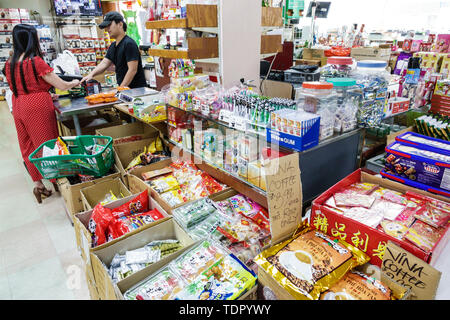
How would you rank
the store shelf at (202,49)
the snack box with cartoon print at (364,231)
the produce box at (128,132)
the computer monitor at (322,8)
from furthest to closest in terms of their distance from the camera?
the computer monitor at (322,8)
the produce box at (128,132)
the store shelf at (202,49)
the snack box with cartoon print at (364,231)

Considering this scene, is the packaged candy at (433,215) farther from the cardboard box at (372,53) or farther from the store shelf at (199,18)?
the cardboard box at (372,53)

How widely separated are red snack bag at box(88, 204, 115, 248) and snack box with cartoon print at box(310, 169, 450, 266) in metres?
1.29

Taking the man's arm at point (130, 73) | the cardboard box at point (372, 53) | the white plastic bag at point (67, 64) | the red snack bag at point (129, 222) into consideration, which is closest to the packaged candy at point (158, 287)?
the red snack bag at point (129, 222)

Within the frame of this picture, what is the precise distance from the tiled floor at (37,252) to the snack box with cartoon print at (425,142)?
0.54m

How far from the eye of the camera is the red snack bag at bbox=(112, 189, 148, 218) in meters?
2.08

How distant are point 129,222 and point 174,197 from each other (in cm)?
37

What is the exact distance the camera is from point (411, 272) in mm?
1083

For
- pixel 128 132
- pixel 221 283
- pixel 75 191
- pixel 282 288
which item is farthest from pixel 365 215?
pixel 128 132

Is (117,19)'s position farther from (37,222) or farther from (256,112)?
(256,112)

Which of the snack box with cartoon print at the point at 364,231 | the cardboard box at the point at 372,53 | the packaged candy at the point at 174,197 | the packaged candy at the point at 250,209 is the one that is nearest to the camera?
the snack box with cartoon print at the point at 364,231

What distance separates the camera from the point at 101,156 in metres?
2.50

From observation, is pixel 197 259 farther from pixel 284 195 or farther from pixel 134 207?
pixel 134 207

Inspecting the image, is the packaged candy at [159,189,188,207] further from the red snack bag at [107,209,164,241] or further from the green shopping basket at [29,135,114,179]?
the green shopping basket at [29,135,114,179]

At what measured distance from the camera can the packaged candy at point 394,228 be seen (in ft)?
4.03
